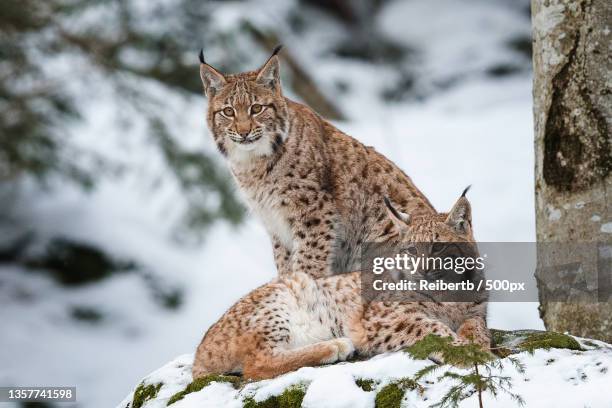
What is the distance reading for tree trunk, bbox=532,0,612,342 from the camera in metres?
5.09

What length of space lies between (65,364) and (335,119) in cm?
611

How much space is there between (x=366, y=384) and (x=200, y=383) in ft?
3.07

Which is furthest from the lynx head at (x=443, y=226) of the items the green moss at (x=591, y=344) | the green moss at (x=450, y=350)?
the green moss at (x=450, y=350)

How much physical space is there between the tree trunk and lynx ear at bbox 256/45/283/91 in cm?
198

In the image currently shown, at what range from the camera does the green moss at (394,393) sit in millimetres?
4352

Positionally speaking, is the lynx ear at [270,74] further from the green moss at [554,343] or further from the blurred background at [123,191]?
the blurred background at [123,191]

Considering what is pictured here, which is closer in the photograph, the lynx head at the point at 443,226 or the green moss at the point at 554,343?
the green moss at the point at 554,343

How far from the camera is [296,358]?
201 inches

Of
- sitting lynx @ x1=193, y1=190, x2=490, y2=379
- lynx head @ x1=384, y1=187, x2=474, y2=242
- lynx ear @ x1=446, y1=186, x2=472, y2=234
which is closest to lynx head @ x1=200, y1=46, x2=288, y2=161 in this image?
sitting lynx @ x1=193, y1=190, x2=490, y2=379

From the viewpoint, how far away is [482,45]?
→ 1678 cm

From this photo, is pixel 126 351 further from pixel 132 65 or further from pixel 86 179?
pixel 132 65

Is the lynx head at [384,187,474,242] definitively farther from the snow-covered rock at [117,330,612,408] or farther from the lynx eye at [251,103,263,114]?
the lynx eye at [251,103,263,114]

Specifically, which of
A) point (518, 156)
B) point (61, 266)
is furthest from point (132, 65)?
point (518, 156)

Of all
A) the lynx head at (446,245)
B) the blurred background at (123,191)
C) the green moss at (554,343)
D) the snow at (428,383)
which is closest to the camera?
the snow at (428,383)
